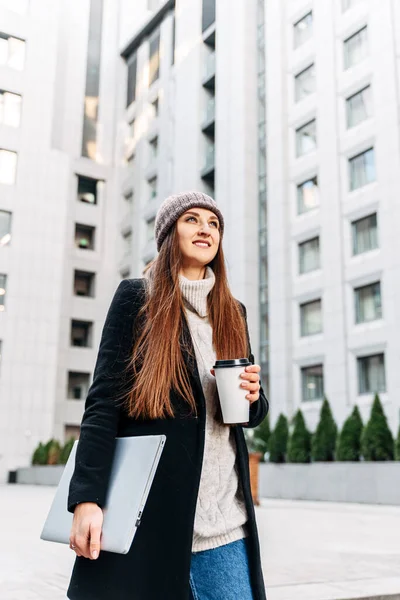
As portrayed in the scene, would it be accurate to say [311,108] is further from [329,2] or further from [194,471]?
[194,471]

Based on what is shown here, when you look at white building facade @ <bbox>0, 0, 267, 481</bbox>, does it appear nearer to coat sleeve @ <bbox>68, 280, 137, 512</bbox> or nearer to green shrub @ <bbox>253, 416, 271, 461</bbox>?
green shrub @ <bbox>253, 416, 271, 461</bbox>

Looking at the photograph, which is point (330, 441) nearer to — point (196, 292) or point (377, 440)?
point (377, 440)

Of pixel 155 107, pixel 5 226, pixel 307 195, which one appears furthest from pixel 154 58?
pixel 307 195

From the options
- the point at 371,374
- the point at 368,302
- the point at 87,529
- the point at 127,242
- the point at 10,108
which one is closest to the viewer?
the point at 87,529

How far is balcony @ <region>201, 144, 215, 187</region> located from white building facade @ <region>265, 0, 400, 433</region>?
384cm

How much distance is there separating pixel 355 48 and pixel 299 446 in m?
15.2

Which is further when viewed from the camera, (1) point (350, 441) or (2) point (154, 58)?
(2) point (154, 58)

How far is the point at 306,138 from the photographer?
88.6 ft

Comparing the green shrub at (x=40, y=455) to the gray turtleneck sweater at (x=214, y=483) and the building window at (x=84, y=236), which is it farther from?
the gray turtleneck sweater at (x=214, y=483)

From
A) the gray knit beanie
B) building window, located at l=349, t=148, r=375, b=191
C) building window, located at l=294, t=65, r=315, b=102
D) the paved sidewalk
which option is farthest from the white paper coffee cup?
building window, located at l=294, t=65, r=315, b=102

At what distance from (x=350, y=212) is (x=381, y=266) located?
105 inches

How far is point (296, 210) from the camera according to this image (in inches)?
1043

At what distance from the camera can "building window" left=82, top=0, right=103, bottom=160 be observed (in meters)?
37.3

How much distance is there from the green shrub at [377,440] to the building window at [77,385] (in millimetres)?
20080
